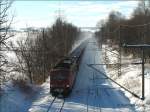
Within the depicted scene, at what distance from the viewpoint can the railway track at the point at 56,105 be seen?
28172 mm

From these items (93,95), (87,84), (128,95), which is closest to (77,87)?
(87,84)

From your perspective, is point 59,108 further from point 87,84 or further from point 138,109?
point 87,84

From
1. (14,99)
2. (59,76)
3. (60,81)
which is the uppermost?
(59,76)

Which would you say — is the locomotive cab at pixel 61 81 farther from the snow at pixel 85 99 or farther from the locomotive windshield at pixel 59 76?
the snow at pixel 85 99

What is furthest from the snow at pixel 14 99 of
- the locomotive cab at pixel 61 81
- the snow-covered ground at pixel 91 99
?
the locomotive cab at pixel 61 81

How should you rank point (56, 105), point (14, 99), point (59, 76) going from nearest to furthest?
point (56, 105) < point (14, 99) < point (59, 76)

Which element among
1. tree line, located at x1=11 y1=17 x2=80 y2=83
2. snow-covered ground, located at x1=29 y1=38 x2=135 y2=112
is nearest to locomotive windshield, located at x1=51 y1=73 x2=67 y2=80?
snow-covered ground, located at x1=29 y1=38 x2=135 y2=112

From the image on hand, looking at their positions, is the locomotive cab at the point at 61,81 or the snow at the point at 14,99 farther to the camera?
the locomotive cab at the point at 61,81

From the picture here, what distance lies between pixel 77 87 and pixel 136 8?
191 feet

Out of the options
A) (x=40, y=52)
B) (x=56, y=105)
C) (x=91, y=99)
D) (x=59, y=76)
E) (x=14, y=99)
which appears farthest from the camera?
(x=40, y=52)

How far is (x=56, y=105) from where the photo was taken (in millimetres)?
29922

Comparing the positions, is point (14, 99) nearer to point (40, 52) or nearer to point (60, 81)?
point (60, 81)

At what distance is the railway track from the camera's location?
92.4 feet

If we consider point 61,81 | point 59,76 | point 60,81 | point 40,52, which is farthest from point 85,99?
point 40,52
